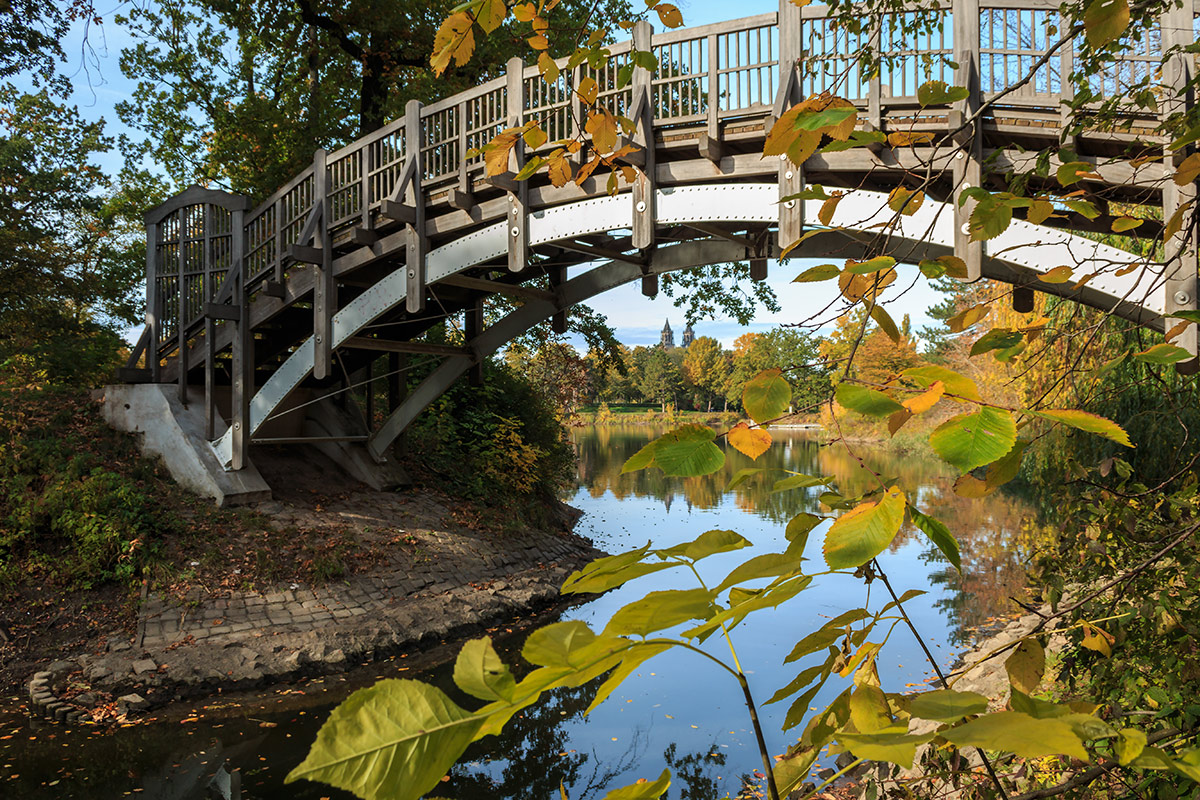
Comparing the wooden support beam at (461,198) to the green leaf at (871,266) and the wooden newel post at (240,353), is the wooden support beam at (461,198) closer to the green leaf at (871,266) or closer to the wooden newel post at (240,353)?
the wooden newel post at (240,353)

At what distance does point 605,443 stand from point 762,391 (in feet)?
129

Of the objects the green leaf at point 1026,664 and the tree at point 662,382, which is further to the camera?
the tree at point 662,382

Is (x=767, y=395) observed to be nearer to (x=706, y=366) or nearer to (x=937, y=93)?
(x=937, y=93)

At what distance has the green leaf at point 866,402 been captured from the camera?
61cm

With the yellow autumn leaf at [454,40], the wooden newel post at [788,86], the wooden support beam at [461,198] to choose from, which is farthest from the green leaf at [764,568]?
the wooden support beam at [461,198]

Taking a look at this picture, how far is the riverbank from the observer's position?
612cm

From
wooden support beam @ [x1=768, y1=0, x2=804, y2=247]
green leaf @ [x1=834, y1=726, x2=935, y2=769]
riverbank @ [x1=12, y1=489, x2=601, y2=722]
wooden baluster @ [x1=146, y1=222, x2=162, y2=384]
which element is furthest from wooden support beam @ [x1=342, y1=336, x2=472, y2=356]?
green leaf @ [x1=834, y1=726, x2=935, y2=769]

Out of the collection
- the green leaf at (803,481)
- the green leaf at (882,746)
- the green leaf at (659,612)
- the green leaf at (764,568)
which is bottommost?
the green leaf at (882,746)

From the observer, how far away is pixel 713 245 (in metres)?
7.91

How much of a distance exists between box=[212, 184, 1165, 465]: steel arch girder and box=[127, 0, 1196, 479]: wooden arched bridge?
0.02m

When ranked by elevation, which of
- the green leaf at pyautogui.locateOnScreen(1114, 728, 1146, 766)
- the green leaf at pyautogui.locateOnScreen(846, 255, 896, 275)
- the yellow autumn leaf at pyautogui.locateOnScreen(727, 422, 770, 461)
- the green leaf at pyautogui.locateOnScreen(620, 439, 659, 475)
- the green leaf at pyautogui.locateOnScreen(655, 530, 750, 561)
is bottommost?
the green leaf at pyautogui.locateOnScreen(1114, 728, 1146, 766)

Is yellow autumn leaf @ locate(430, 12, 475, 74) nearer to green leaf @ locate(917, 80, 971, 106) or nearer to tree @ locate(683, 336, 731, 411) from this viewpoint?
green leaf @ locate(917, 80, 971, 106)

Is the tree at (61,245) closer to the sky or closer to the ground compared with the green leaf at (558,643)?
closer to the sky

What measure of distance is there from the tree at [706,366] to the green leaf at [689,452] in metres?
61.9
